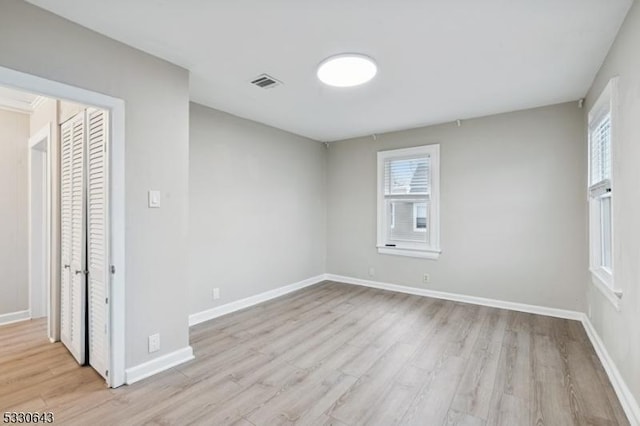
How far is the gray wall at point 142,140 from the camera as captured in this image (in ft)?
6.00

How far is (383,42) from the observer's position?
2.18 metres

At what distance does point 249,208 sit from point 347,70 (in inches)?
90.0

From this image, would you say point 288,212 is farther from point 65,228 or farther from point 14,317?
point 14,317

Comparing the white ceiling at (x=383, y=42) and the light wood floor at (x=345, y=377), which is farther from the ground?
the white ceiling at (x=383, y=42)

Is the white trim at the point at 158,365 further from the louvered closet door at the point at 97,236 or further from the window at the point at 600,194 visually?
the window at the point at 600,194

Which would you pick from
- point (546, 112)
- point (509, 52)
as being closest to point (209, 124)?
point (509, 52)

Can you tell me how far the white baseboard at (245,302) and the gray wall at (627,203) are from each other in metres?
3.65

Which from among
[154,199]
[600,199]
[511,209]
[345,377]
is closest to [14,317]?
[154,199]

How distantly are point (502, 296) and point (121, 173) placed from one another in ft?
14.5

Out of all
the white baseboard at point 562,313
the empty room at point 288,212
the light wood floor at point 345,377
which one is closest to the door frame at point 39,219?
the empty room at point 288,212

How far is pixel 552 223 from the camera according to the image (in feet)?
11.8

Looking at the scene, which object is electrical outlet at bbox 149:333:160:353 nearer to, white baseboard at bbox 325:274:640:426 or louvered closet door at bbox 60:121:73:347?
louvered closet door at bbox 60:121:73:347

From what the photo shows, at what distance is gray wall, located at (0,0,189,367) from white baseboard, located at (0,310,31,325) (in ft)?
8.20

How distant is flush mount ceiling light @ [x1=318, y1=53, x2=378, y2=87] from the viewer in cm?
242
